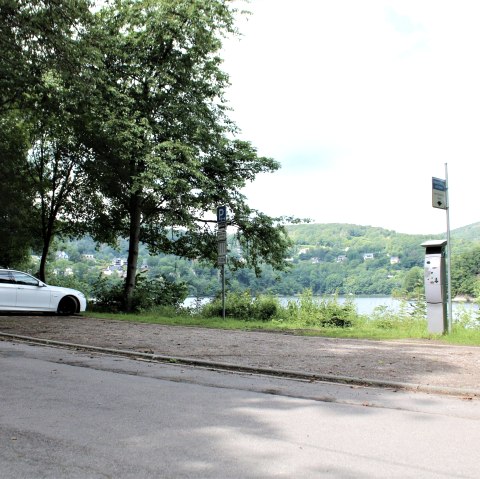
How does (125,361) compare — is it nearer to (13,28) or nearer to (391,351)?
(391,351)

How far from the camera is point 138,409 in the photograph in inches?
230

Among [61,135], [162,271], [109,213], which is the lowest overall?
[162,271]

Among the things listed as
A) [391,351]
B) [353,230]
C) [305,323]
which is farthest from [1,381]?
[353,230]

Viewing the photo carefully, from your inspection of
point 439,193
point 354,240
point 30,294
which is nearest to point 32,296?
point 30,294

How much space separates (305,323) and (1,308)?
32.2ft

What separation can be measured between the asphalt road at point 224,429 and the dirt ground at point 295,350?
3.31ft

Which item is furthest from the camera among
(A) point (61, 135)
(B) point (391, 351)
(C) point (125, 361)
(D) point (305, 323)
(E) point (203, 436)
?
(A) point (61, 135)

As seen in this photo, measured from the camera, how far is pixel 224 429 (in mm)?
5059

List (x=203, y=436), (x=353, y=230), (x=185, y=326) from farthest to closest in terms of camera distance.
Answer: (x=353, y=230)
(x=185, y=326)
(x=203, y=436)

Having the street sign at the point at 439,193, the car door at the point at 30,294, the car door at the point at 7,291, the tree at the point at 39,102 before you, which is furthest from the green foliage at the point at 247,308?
the tree at the point at 39,102

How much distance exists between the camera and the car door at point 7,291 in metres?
17.9

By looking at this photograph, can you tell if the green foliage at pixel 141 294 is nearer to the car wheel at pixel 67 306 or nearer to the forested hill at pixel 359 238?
the car wheel at pixel 67 306

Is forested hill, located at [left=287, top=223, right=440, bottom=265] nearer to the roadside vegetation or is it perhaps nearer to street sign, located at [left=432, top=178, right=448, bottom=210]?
the roadside vegetation

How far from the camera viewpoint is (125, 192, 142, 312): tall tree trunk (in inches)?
967
